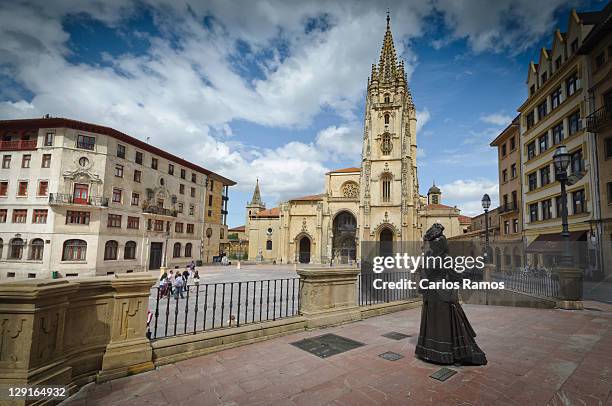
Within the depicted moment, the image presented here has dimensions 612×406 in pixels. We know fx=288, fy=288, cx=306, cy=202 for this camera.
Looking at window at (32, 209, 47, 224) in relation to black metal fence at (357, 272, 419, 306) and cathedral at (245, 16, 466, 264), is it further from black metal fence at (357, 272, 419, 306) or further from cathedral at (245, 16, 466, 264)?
cathedral at (245, 16, 466, 264)

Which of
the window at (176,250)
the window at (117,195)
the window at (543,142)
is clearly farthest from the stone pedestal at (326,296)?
the window at (176,250)

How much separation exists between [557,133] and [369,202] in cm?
2369

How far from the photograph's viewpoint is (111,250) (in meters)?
27.6

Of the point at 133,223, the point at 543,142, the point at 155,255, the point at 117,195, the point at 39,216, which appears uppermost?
the point at 543,142

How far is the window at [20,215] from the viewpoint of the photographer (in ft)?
82.6

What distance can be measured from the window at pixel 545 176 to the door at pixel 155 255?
120 feet

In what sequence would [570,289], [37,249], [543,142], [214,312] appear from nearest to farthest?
1. [214,312]
2. [570,289]
3. [543,142]
4. [37,249]

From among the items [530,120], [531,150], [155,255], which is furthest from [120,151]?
[530,120]

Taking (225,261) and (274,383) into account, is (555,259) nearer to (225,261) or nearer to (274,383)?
(274,383)

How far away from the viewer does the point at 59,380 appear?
10.8 ft

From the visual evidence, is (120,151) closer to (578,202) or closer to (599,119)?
(599,119)

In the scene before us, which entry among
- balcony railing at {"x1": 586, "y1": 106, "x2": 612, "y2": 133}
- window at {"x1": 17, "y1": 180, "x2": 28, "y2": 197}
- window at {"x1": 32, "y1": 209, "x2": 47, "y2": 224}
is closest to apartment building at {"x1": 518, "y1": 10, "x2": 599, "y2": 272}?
balcony railing at {"x1": 586, "y1": 106, "x2": 612, "y2": 133}

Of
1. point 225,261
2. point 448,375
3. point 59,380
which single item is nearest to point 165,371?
point 59,380

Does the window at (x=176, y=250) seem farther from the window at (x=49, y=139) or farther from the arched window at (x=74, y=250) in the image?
the window at (x=49, y=139)
